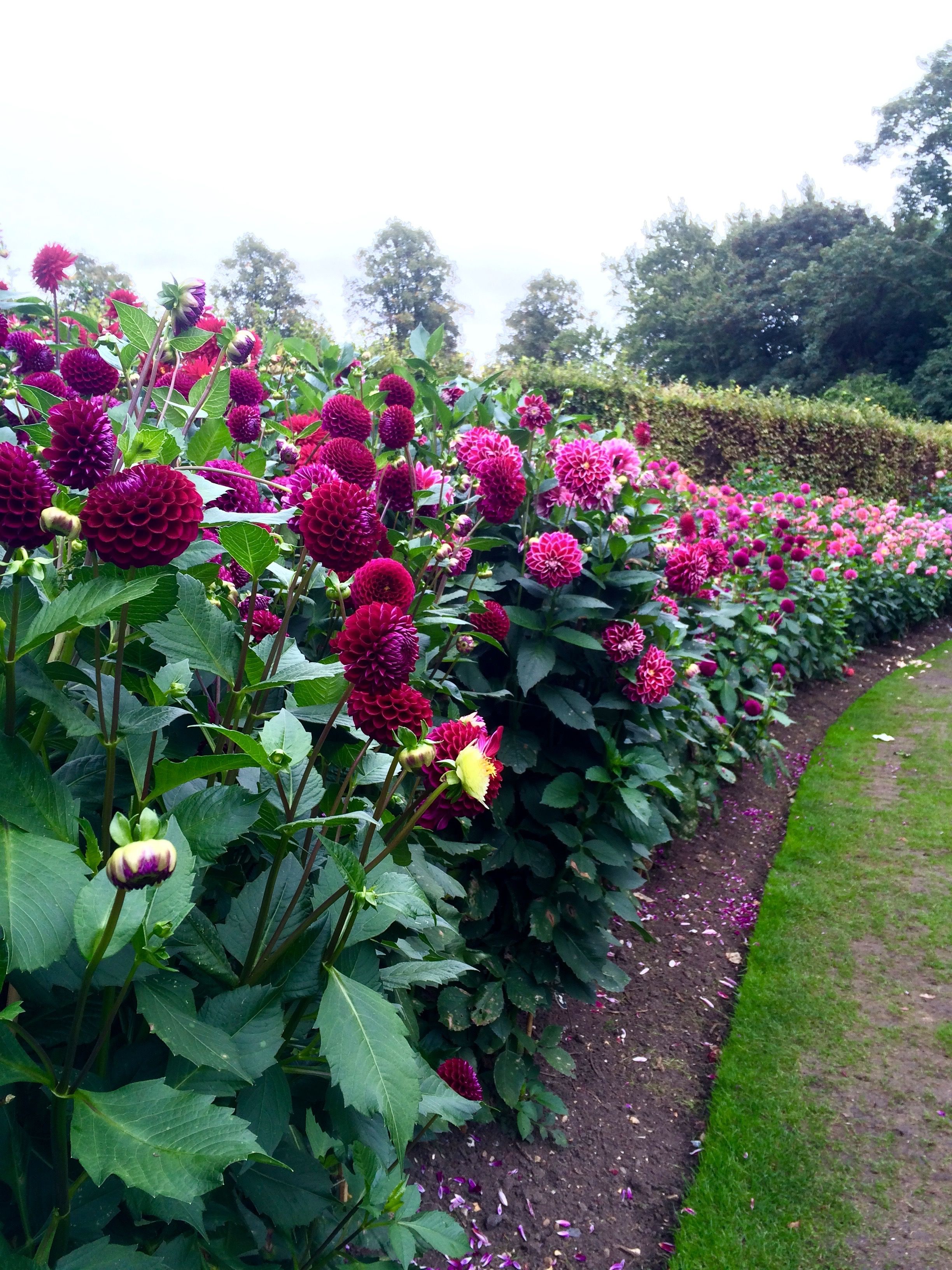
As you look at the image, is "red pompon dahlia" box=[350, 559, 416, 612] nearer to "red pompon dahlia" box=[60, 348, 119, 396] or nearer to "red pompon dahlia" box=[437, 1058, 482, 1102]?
"red pompon dahlia" box=[60, 348, 119, 396]

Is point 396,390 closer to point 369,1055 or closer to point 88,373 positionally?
point 88,373

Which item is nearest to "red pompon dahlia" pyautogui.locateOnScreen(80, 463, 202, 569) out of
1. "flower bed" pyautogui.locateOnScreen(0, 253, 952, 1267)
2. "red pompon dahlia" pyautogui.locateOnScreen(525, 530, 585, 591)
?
"flower bed" pyautogui.locateOnScreen(0, 253, 952, 1267)

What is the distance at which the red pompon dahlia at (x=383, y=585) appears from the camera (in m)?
0.95

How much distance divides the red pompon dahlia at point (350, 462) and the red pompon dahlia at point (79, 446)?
0.43 meters

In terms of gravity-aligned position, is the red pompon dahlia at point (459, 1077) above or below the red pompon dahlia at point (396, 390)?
below

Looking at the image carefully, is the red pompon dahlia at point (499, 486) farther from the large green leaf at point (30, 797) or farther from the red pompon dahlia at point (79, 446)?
the large green leaf at point (30, 797)

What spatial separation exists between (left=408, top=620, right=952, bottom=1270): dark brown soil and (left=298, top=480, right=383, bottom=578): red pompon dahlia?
186 centimetres

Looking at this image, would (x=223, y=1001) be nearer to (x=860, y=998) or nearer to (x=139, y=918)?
(x=139, y=918)

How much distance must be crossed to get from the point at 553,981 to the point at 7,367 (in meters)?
2.19

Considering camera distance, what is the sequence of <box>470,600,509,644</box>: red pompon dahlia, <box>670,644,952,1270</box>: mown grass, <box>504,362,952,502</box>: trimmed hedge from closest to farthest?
1. <box>470,600,509,644</box>: red pompon dahlia
2. <box>670,644,952,1270</box>: mown grass
3. <box>504,362,952,502</box>: trimmed hedge

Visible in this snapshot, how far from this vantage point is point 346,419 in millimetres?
1464

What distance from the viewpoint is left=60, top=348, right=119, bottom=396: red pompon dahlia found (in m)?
1.32

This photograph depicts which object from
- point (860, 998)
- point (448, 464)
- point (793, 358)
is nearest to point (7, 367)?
point (448, 464)

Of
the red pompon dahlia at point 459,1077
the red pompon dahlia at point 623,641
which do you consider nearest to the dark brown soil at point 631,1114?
the red pompon dahlia at point 459,1077
